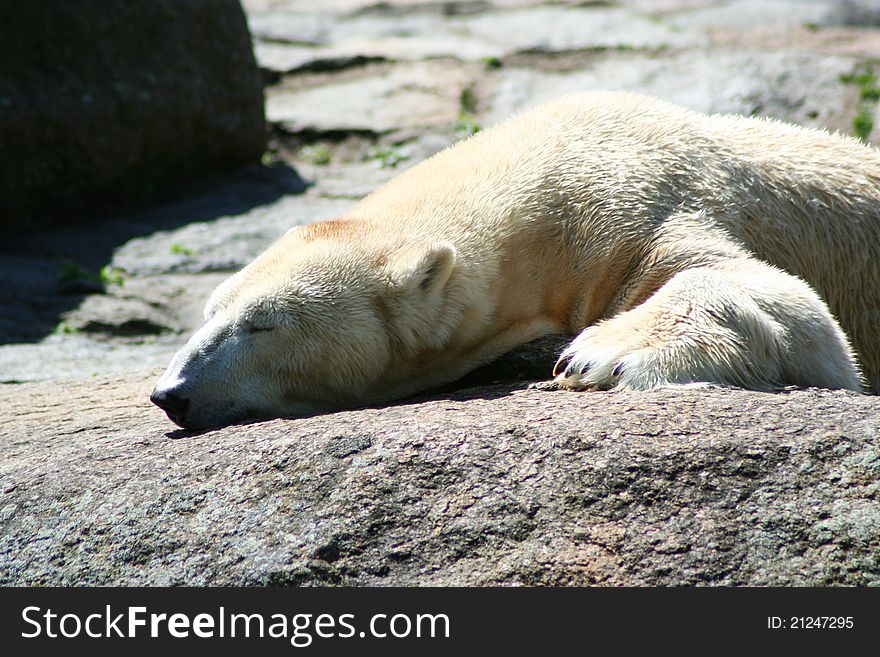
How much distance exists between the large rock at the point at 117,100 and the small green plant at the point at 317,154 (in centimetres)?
36

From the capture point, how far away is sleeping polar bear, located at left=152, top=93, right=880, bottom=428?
301 cm

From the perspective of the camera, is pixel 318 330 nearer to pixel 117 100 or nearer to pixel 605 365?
pixel 605 365

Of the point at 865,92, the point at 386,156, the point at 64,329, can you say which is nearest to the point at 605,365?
the point at 64,329

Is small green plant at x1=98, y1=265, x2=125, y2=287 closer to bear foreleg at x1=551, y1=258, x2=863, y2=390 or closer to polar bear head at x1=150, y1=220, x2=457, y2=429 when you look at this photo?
polar bear head at x1=150, y1=220, x2=457, y2=429

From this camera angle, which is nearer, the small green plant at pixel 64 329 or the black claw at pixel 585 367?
the black claw at pixel 585 367

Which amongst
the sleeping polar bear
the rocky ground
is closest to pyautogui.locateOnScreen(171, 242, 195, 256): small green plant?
the rocky ground

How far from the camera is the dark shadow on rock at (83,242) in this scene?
200 inches

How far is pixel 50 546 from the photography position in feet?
7.98

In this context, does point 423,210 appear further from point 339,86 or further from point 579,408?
point 339,86

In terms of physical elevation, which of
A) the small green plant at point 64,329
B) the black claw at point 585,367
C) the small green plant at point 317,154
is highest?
the black claw at point 585,367

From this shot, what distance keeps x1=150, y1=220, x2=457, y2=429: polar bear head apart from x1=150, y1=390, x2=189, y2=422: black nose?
13 millimetres

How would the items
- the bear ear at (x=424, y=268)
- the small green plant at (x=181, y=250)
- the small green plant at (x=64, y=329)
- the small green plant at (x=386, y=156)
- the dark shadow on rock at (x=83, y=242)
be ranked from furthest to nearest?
the small green plant at (x=386, y=156), the small green plant at (x=181, y=250), the dark shadow on rock at (x=83, y=242), the small green plant at (x=64, y=329), the bear ear at (x=424, y=268)
